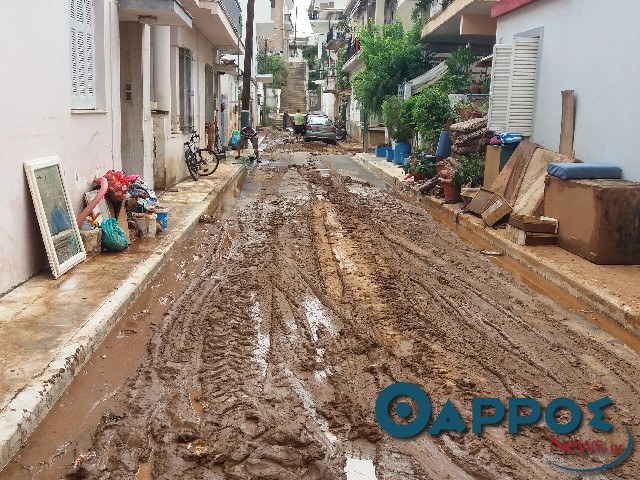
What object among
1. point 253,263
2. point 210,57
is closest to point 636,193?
point 253,263

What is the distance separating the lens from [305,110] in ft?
246

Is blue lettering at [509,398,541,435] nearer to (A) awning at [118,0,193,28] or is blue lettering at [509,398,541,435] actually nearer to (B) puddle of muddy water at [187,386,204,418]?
(B) puddle of muddy water at [187,386,204,418]

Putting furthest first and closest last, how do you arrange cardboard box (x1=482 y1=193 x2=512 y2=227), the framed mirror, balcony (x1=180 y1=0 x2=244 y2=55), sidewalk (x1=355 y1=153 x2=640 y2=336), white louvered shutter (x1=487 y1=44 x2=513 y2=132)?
1. balcony (x1=180 y1=0 x2=244 y2=55)
2. white louvered shutter (x1=487 y1=44 x2=513 y2=132)
3. cardboard box (x1=482 y1=193 x2=512 y2=227)
4. the framed mirror
5. sidewalk (x1=355 y1=153 x2=640 y2=336)

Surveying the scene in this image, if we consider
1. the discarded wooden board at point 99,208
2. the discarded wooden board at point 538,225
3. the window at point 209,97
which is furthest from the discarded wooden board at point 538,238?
the window at point 209,97

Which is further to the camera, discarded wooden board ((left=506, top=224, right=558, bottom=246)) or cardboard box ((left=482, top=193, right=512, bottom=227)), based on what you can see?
cardboard box ((left=482, top=193, right=512, bottom=227))

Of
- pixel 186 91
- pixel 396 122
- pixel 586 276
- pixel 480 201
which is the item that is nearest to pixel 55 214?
pixel 586 276

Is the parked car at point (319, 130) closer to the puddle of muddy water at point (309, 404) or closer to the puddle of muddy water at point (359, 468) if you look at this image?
the puddle of muddy water at point (309, 404)

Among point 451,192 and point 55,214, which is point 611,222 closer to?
point 451,192

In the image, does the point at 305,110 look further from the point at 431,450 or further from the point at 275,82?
the point at 431,450

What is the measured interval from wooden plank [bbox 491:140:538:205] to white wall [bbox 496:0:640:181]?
38cm

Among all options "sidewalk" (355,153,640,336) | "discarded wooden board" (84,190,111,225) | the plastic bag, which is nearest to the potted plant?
the plastic bag

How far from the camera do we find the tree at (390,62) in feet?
93.1

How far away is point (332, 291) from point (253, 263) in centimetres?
166

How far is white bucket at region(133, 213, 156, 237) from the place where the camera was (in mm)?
10055
